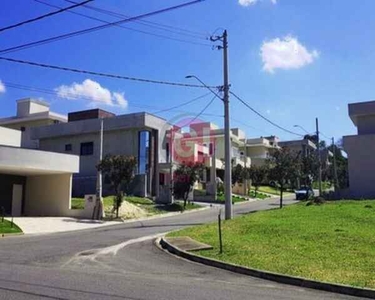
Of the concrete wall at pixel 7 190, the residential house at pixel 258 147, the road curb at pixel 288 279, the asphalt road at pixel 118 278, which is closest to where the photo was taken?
the asphalt road at pixel 118 278

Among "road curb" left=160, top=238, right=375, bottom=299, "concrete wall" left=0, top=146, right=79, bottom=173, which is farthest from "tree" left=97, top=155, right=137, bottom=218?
"road curb" left=160, top=238, right=375, bottom=299

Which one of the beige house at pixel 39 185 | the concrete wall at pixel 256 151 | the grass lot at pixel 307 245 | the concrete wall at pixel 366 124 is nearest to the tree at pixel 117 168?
the beige house at pixel 39 185

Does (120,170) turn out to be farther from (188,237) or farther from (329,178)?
(329,178)

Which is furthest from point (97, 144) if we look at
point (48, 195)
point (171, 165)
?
point (48, 195)

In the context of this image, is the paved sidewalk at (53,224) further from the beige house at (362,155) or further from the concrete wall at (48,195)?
the beige house at (362,155)

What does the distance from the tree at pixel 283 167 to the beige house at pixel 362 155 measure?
651 centimetres

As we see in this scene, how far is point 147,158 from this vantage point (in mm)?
49438

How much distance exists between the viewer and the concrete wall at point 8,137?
50.3 meters

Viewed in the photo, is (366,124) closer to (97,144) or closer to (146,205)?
(146,205)

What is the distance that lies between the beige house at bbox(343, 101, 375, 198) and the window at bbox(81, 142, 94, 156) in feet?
81.8

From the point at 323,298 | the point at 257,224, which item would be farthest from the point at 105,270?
the point at 257,224

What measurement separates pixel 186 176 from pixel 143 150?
7.99 metres

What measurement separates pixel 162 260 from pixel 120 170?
21198mm

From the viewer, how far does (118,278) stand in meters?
11.2
